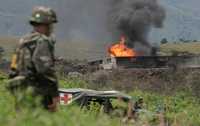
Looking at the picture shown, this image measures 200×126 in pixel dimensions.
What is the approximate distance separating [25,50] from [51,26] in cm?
37

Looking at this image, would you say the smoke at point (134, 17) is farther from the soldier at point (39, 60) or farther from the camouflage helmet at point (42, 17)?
the camouflage helmet at point (42, 17)

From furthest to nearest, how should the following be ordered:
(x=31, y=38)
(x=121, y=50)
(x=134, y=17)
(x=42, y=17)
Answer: (x=134, y=17) → (x=121, y=50) → (x=31, y=38) → (x=42, y=17)

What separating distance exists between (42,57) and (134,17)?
55026 millimetres

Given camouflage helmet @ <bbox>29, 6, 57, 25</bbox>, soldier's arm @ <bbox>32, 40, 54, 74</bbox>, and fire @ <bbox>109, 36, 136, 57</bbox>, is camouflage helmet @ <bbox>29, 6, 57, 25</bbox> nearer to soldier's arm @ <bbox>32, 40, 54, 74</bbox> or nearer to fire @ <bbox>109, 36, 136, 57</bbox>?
soldier's arm @ <bbox>32, 40, 54, 74</bbox>

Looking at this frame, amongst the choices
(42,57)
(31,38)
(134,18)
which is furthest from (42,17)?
(134,18)

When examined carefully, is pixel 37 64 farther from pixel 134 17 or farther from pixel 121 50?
pixel 134 17

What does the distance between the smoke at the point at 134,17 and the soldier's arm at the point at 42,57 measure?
5383 cm

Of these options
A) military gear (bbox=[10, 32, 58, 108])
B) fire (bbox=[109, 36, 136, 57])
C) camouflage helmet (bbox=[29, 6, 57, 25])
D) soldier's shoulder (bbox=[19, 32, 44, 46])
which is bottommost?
fire (bbox=[109, 36, 136, 57])

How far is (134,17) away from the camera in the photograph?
61.8m

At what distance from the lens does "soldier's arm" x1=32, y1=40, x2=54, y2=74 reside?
7.09m

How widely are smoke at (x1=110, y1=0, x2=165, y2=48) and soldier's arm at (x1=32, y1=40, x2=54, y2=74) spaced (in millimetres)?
53833

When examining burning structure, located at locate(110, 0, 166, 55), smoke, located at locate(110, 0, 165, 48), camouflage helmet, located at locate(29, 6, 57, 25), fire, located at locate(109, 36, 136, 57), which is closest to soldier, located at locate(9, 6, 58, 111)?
camouflage helmet, located at locate(29, 6, 57, 25)

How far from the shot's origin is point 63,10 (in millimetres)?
73625

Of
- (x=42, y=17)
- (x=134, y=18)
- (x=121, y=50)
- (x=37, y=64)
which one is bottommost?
(x=121, y=50)
